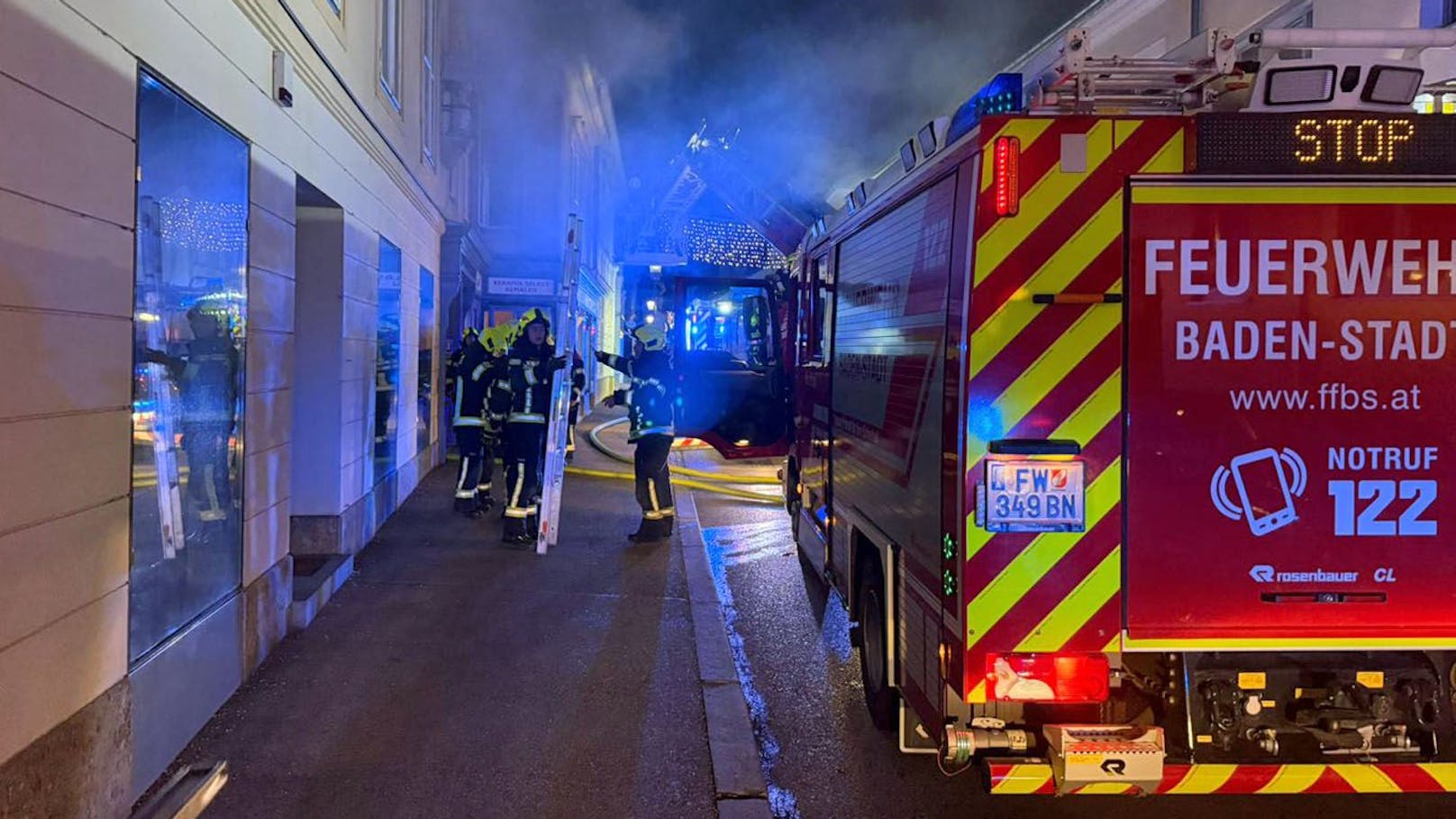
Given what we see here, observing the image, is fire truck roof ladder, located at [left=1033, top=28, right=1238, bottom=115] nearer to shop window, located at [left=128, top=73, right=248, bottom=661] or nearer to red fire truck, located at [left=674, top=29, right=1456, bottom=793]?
red fire truck, located at [left=674, top=29, right=1456, bottom=793]

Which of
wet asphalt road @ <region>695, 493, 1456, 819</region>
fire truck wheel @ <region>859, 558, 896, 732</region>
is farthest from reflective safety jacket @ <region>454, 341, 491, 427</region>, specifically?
fire truck wheel @ <region>859, 558, 896, 732</region>

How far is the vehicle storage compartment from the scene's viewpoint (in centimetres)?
279

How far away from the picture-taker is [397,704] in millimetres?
4336

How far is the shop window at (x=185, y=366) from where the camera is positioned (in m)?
3.60

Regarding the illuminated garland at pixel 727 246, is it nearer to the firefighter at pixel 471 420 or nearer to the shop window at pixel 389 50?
the firefighter at pixel 471 420

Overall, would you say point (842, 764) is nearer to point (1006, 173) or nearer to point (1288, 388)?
point (1288, 388)

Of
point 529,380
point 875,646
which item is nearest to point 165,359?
point 875,646

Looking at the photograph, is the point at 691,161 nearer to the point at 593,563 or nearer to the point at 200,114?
the point at 593,563

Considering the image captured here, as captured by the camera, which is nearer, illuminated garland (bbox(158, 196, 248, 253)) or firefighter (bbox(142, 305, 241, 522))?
illuminated garland (bbox(158, 196, 248, 253))

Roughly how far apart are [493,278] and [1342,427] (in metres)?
14.9

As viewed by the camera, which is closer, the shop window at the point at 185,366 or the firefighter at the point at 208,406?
the shop window at the point at 185,366

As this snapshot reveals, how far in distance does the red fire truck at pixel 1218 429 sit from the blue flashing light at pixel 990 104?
12 cm

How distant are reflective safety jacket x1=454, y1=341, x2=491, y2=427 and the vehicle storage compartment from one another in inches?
254

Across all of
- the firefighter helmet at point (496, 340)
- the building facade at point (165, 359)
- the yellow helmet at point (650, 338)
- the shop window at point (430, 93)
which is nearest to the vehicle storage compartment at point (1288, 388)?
the building facade at point (165, 359)
